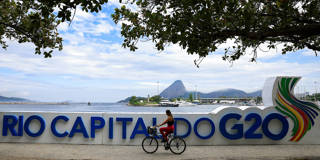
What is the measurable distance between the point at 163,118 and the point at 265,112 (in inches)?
174

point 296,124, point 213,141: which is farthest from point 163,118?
point 296,124

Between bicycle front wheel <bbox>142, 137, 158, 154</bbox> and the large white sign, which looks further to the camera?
the large white sign

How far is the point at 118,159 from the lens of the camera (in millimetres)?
7895

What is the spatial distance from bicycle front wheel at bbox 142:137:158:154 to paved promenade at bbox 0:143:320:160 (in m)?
0.19

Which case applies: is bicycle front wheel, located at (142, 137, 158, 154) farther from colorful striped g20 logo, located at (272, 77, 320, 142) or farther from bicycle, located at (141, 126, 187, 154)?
colorful striped g20 logo, located at (272, 77, 320, 142)

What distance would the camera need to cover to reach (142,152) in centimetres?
899

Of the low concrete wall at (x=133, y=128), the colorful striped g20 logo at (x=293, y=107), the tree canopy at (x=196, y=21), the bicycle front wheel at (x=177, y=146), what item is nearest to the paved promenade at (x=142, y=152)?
the bicycle front wheel at (x=177, y=146)

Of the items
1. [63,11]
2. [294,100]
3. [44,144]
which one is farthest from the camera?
[294,100]

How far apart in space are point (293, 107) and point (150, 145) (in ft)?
21.6

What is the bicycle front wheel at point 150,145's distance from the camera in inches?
349

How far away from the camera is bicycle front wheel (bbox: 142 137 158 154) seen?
29.1 feet

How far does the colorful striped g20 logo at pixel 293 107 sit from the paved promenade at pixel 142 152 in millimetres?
851

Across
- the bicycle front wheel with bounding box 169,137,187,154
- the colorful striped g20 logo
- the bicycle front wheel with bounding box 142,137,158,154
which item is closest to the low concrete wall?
the colorful striped g20 logo

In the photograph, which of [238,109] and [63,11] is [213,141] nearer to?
[238,109]
